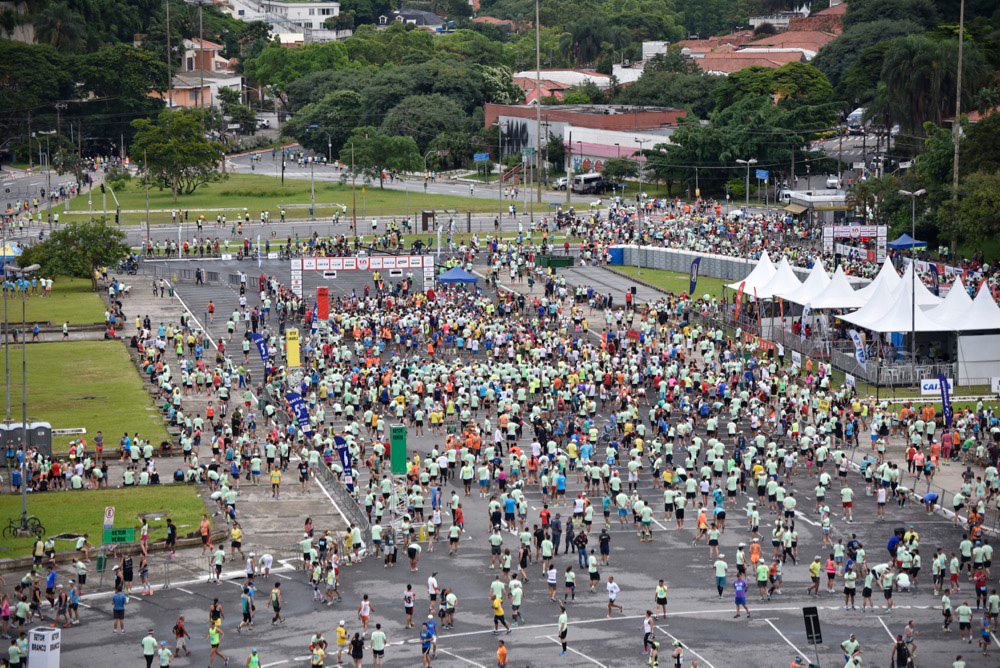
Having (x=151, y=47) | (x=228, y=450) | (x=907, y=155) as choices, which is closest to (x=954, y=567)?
(x=228, y=450)

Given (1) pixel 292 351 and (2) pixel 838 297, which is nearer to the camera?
(1) pixel 292 351

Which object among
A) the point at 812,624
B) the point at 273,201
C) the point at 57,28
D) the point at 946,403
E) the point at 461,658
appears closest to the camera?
the point at 812,624

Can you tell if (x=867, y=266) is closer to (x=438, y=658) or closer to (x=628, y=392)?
(x=628, y=392)

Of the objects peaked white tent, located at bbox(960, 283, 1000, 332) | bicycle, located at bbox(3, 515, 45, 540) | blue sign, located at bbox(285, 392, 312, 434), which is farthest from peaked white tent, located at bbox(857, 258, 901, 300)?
bicycle, located at bbox(3, 515, 45, 540)

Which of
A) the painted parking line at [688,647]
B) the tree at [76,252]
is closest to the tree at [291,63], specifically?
the tree at [76,252]

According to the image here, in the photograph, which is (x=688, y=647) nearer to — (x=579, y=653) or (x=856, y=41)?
(x=579, y=653)

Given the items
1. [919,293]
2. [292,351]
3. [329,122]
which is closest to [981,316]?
[919,293]

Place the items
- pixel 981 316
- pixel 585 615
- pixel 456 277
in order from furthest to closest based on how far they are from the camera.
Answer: pixel 456 277 → pixel 981 316 → pixel 585 615
